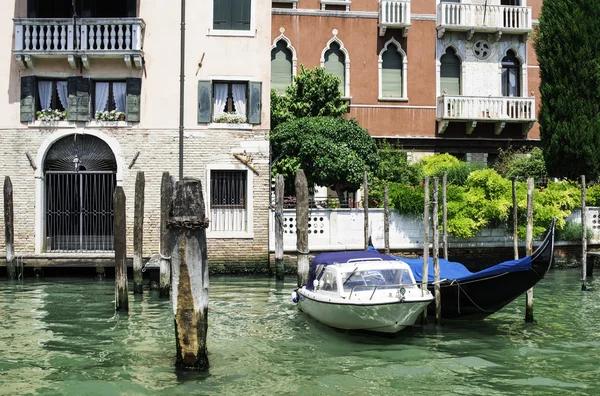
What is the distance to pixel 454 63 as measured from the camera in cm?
2409

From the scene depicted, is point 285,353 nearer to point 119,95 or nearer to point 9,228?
point 9,228

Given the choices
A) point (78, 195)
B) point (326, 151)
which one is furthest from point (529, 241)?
point (78, 195)

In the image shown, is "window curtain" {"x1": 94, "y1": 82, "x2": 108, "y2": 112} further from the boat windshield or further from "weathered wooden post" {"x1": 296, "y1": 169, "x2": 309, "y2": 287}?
the boat windshield

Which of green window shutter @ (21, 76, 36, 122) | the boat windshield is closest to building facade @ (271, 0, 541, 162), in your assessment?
green window shutter @ (21, 76, 36, 122)

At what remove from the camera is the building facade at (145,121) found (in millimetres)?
18375

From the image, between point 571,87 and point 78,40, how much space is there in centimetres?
1194

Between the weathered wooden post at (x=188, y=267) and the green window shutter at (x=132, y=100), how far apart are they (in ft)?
34.1

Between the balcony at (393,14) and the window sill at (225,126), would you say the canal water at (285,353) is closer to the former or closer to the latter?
the window sill at (225,126)

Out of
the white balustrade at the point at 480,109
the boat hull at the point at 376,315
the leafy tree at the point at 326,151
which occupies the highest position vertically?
the white balustrade at the point at 480,109

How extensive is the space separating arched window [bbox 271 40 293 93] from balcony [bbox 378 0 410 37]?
277 cm

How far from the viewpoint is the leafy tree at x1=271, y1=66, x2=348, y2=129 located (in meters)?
21.6

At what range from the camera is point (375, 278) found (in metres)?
11.5

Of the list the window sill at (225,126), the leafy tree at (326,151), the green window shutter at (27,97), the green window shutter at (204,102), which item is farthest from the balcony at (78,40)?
the leafy tree at (326,151)

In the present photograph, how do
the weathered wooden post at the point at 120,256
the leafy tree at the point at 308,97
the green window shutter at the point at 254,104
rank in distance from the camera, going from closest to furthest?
the weathered wooden post at the point at 120,256 < the green window shutter at the point at 254,104 < the leafy tree at the point at 308,97
